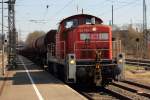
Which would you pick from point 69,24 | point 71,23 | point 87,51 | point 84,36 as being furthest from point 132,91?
→ point 69,24

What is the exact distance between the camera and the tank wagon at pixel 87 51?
1964 cm

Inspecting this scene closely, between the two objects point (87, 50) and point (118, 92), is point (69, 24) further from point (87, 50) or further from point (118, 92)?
point (118, 92)

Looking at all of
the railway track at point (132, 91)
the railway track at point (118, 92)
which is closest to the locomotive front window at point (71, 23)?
the railway track at point (118, 92)

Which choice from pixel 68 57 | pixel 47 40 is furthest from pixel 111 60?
pixel 47 40

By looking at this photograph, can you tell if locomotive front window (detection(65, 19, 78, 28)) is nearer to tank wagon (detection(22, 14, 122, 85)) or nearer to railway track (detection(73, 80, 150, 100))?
tank wagon (detection(22, 14, 122, 85))

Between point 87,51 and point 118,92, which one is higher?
point 87,51

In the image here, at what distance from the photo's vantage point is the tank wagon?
19.6 metres

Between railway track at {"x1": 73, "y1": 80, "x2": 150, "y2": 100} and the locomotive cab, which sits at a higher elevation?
the locomotive cab

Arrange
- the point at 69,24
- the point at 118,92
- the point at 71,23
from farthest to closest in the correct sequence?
the point at 69,24
the point at 71,23
the point at 118,92

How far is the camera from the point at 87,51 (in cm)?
2081

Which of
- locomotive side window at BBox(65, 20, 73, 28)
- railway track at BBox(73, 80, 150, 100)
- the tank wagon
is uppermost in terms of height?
locomotive side window at BBox(65, 20, 73, 28)

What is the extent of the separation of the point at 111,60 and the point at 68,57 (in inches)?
86.1

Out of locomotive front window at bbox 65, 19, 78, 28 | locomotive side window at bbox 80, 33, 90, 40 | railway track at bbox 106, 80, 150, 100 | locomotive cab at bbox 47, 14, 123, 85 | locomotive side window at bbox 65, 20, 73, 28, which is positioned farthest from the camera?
locomotive side window at bbox 65, 20, 73, 28

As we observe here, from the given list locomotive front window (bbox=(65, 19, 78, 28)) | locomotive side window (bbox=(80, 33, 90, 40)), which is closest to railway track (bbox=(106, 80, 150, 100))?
locomotive side window (bbox=(80, 33, 90, 40))
